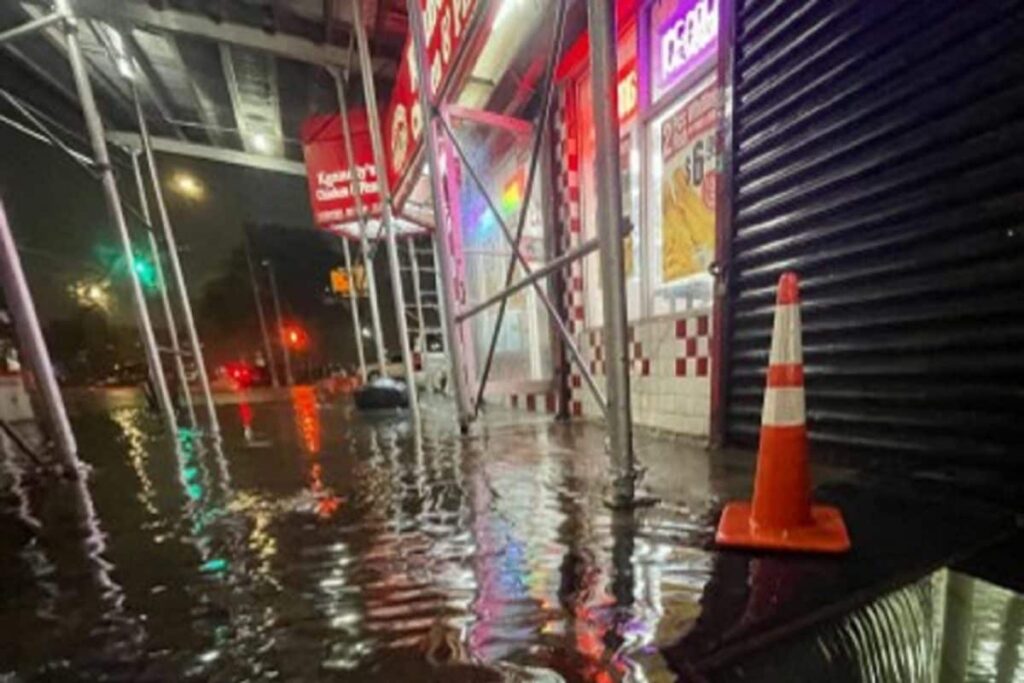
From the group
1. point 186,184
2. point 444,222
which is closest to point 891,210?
point 444,222

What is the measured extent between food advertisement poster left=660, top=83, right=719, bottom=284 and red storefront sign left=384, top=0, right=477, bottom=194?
4.78 feet

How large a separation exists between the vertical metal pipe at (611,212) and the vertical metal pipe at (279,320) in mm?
17969

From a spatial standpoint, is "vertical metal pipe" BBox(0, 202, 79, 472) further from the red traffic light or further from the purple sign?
the red traffic light

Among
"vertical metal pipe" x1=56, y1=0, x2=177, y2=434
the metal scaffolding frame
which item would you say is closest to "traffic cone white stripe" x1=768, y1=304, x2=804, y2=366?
the metal scaffolding frame

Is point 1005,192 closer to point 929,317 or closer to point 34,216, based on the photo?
point 929,317

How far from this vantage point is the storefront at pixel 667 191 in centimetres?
326

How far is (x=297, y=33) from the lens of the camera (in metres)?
6.41

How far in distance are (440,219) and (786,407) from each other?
2747 millimetres

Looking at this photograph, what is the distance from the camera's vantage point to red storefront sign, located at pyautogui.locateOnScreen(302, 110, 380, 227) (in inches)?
301

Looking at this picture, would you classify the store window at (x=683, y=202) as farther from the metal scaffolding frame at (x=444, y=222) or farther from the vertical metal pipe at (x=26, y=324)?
the vertical metal pipe at (x=26, y=324)

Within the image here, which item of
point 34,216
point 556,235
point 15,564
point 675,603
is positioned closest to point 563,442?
point 556,235

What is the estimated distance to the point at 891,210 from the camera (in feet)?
6.59

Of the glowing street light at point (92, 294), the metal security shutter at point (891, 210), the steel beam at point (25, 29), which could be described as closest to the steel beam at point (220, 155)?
the steel beam at point (25, 29)

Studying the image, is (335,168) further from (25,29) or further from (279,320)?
(279,320)
